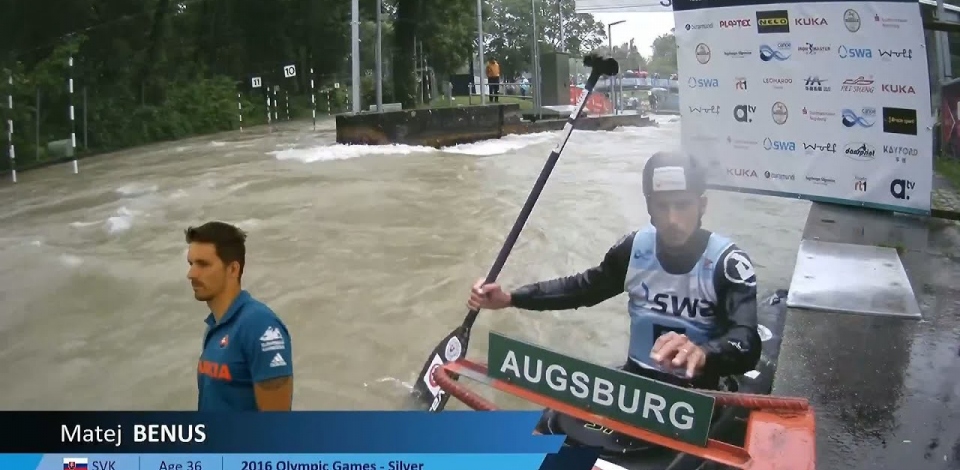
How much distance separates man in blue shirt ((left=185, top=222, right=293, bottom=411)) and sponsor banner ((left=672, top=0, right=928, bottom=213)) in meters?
1.35

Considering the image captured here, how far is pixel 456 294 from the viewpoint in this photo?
10.7ft

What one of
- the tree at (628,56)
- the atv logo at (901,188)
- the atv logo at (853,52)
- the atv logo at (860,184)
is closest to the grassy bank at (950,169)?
the atv logo at (901,188)

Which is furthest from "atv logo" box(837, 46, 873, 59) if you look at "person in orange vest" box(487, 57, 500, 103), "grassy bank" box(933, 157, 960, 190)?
"grassy bank" box(933, 157, 960, 190)

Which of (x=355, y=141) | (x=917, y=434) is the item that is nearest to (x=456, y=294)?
(x=917, y=434)

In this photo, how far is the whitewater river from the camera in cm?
250

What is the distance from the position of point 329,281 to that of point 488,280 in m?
0.89

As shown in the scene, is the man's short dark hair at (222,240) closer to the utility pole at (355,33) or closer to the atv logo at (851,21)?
the utility pole at (355,33)

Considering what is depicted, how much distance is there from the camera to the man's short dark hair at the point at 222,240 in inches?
77.5

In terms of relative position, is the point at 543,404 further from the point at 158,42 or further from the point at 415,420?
the point at 158,42

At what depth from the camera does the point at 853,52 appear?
2758 mm

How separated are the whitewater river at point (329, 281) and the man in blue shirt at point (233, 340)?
25 centimetres

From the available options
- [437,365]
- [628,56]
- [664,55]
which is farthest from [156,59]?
[664,55]

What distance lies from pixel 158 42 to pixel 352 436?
1355mm

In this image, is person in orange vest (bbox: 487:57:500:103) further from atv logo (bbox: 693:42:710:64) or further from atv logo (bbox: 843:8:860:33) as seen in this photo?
atv logo (bbox: 843:8:860:33)
